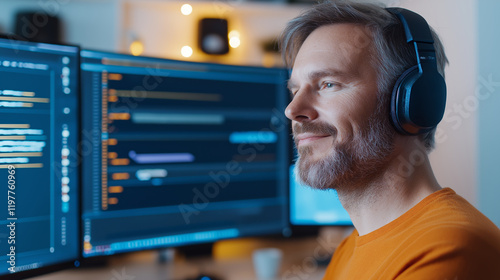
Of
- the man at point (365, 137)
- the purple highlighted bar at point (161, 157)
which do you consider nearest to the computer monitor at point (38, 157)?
the purple highlighted bar at point (161, 157)

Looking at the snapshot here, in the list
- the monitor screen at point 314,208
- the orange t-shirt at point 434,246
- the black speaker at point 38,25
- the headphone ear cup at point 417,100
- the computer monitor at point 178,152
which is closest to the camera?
the orange t-shirt at point 434,246

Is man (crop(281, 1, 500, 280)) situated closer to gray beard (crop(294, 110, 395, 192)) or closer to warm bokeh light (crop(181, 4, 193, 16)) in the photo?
gray beard (crop(294, 110, 395, 192))

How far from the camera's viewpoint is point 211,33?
5.10 feet

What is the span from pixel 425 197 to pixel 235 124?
65 cm

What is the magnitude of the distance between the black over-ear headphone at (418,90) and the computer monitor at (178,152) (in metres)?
0.60

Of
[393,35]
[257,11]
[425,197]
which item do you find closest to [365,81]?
[393,35]

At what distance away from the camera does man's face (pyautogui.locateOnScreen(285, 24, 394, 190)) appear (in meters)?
0.75

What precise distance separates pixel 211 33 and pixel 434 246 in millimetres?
1173

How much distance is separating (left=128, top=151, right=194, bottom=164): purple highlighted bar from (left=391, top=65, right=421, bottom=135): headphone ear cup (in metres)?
0.61

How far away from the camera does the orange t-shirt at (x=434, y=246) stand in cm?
57

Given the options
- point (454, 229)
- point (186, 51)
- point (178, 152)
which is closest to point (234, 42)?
point (186, 51)

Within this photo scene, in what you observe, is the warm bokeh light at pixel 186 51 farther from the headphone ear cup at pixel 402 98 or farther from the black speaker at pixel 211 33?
the headphone ear cup at pixel 402 98

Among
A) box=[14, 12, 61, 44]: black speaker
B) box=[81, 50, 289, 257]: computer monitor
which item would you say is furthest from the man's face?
box=[14, 12, 61, 44]: black speaker

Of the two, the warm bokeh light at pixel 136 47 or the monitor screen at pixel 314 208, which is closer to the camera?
the monitor screen at pixel 314 208
